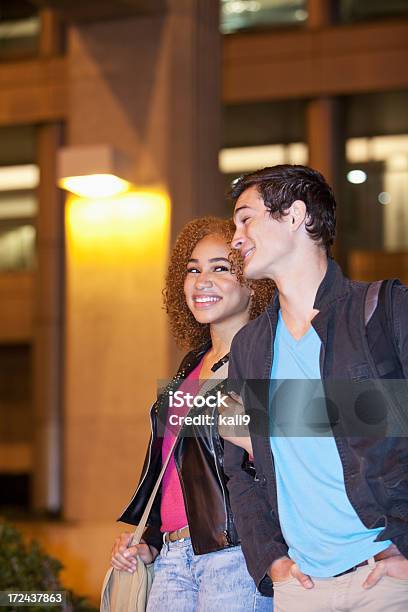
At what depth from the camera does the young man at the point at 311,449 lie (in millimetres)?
2438

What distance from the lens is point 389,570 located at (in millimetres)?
2426

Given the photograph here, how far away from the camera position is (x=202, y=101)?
824 cm

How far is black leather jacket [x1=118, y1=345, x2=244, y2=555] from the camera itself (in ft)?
10.5

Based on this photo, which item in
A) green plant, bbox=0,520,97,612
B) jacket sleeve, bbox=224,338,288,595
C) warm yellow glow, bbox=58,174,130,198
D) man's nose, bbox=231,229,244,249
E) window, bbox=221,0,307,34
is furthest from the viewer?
window, bbox=221,0,307,34

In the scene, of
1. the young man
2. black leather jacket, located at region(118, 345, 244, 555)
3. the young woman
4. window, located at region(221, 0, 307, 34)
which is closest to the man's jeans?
the young man

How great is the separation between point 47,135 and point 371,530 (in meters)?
15.6

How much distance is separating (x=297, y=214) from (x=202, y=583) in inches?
49.2

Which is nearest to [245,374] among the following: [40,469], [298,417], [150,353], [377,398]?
[298,417]

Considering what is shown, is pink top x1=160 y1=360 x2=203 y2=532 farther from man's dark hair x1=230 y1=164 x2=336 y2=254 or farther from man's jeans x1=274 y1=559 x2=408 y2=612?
man's dark hair x1=230 y1=164 x2=336 y2=254

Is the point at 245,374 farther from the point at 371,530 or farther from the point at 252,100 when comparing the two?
the point at 252,100

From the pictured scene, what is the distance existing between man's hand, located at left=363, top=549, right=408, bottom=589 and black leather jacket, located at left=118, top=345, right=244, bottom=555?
2.67 ft

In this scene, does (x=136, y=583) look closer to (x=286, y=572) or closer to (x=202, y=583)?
(x=202, y=583)

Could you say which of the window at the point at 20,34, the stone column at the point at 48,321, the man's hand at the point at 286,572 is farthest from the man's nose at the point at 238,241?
the window at the point at 20,34

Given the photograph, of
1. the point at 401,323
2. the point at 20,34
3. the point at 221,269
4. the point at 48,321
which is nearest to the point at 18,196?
the point at 48,321
